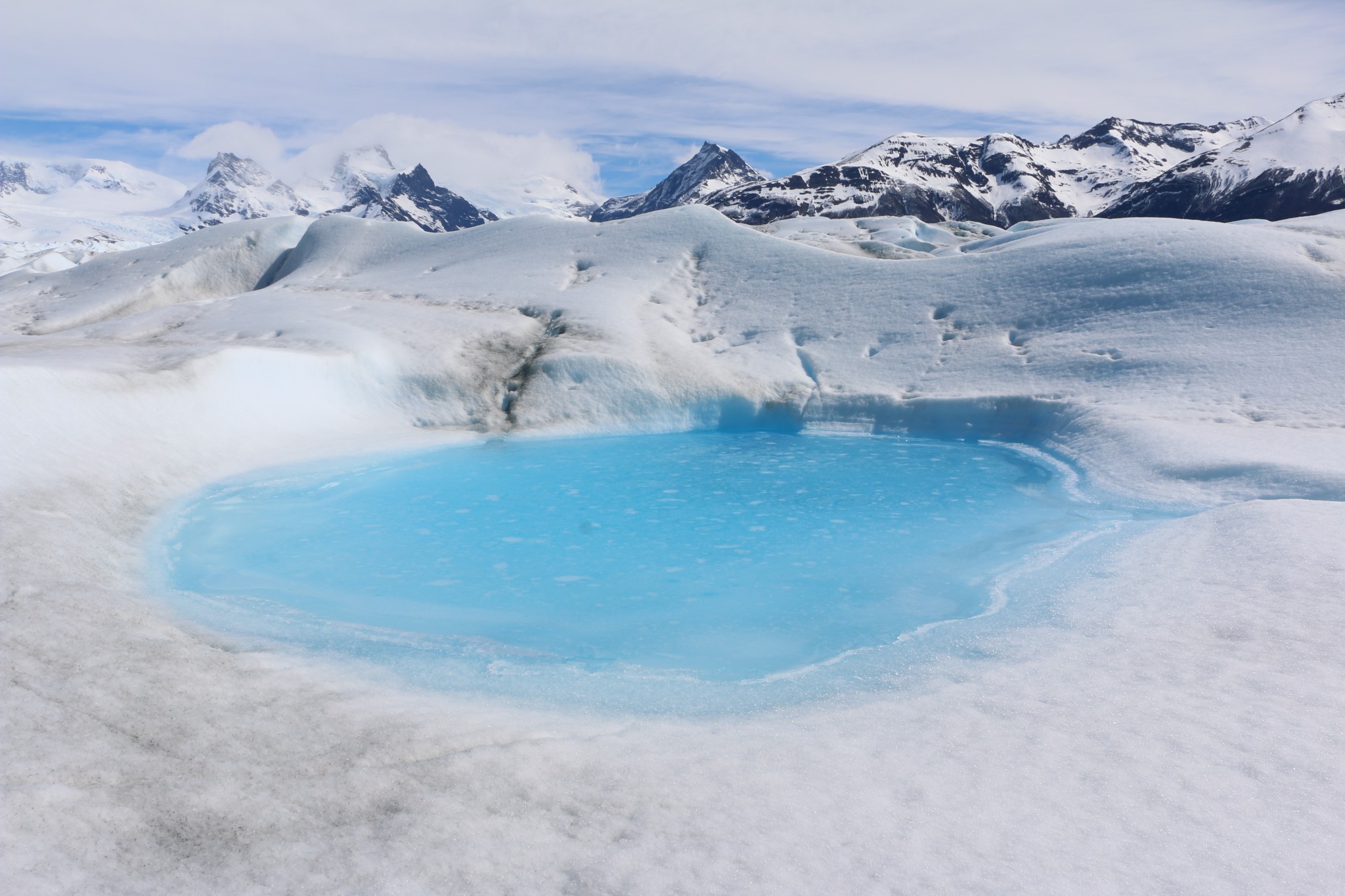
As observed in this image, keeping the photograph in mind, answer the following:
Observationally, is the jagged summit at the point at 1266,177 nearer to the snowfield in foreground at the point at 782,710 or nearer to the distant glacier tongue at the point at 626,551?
the snowfield in foreground at the point at 782,710

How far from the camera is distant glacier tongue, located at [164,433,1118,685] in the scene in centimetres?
823

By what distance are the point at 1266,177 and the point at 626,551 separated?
162 m

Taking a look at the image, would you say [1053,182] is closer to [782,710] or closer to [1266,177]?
[1266,177]

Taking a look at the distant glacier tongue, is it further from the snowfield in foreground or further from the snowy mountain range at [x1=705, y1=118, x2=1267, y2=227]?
the snowy mountain range at [x1=705, y1=118, x2=1267, y2=227]

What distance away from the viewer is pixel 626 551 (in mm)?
11000

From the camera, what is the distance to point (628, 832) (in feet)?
15.0

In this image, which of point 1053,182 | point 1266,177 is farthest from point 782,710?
point 1053,182

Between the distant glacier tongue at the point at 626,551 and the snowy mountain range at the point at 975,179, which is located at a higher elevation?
the snowy mountain range at the point at 975,179

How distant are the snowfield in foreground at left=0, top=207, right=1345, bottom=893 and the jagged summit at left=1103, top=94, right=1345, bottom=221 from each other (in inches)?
4933

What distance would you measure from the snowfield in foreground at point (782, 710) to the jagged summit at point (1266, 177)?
411ft

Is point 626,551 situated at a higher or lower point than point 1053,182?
lower

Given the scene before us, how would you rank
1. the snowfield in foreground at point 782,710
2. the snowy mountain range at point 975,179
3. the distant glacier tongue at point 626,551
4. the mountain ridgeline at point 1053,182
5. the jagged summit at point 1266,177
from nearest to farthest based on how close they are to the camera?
the snowfield in foreground at point 782,710 → the distant glacier tongue at point 626,551 → the jagged summit at point 1266,177 → the mountain ridgeline at point 1053,182 → the snowy mountain range at point 975,179

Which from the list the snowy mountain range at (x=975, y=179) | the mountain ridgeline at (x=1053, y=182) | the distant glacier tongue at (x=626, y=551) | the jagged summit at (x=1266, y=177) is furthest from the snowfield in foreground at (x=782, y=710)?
Result: the jagged summit at (x=1266, y=177)

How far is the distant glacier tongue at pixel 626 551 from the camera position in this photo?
8234 mm
